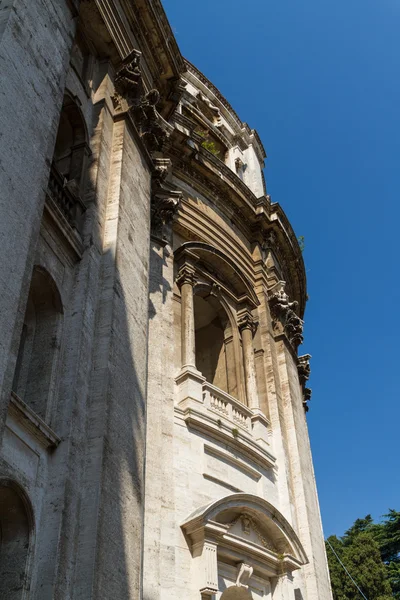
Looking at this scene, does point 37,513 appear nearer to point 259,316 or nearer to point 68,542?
point 68,542

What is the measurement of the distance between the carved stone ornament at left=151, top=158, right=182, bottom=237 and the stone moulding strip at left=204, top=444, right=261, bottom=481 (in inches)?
170

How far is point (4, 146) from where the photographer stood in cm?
723

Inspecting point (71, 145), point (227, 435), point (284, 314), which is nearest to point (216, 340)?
point (284, 314)

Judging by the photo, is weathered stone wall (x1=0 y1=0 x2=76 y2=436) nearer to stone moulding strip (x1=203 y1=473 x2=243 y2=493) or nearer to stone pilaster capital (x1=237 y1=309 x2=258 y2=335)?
stone moulding strip (x1=203 y1=473 x2=243 y2=493)

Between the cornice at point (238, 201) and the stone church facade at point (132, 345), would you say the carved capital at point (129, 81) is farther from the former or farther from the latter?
the cornice at point (238, 201)

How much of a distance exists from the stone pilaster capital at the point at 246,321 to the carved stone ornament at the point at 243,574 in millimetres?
6024

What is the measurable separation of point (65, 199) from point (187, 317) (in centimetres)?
531

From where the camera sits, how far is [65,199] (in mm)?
10367

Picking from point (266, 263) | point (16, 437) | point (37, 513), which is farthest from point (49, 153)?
point (266, 263)

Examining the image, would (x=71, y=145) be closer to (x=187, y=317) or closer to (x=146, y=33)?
(x=146, y=33)

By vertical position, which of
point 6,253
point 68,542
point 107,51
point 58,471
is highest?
point 107,51

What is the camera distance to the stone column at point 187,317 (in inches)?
570

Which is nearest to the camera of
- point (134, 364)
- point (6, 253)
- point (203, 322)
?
point (6, 253)

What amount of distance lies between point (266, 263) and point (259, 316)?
1926 mm
